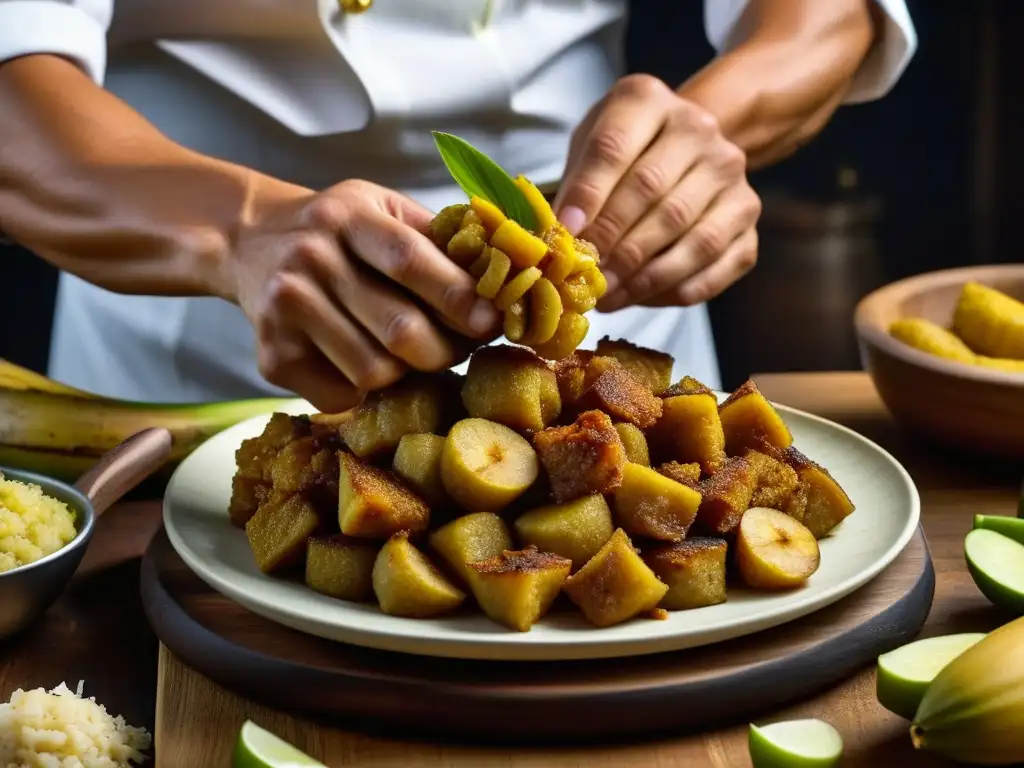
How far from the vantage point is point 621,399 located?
1.69 meters

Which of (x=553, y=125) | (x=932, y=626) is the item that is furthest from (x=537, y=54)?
(x=932, y=626)

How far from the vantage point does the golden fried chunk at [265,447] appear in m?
1.80

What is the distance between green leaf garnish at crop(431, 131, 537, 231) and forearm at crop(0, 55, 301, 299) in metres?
0.37

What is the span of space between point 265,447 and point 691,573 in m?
0.61

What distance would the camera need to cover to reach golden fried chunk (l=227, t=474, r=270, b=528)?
180 centimetres

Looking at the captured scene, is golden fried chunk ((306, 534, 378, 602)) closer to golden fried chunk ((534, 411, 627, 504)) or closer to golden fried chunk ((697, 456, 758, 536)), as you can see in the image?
golden fried chunk ((534, 411, 627, 504))

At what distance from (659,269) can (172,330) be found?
108cm

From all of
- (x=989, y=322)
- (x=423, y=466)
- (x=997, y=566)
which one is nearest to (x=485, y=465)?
(x=423, y=466)

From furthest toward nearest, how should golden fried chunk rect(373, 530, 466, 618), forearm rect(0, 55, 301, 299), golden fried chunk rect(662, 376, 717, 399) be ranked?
forearm rect(0, 55, 301, 299)
golden fried chunk rect(662, 376, 717, 399)
golden fried chunk rect(373, 530, 466, 618)

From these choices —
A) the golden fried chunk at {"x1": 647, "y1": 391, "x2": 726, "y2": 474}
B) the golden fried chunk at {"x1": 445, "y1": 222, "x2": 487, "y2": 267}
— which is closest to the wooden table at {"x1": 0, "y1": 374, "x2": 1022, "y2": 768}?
the golden fried chunk at {"x1": 647, "y1": 391, "x2": 726, "y2": 474}

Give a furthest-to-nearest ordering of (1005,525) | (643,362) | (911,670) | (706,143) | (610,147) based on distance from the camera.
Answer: (706,143)
(610,147)
(643,362)
(1005,525)
(911,670)

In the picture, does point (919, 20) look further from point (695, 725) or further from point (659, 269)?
point (695, 725)

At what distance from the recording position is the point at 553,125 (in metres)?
2.75

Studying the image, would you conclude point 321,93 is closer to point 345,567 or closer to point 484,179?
point 484,179
